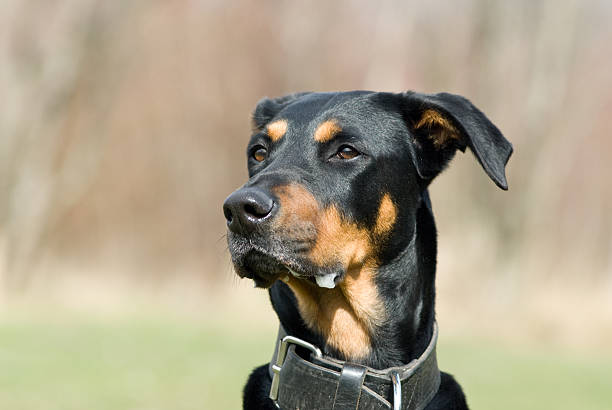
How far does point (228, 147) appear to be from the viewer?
2009 cm

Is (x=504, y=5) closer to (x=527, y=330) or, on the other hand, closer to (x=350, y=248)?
(x=527, y=330)

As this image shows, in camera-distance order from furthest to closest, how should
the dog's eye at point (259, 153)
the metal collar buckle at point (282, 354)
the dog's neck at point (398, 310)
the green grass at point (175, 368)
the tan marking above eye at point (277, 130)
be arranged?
the green grass at point (175, 368) → the dog's eye at point (259, 153) → the tan marking above eye at point (277, 130) → the dog's neck at point (398, 310) → the metal collar buckle at point (282, 354)

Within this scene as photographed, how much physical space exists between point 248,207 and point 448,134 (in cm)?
124

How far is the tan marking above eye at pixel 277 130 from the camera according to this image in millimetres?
3947

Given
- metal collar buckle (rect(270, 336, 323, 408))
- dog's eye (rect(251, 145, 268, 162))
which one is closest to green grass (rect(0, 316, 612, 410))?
dog's eye (rect(251, 145, 268, 162))

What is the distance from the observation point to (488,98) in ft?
58.0

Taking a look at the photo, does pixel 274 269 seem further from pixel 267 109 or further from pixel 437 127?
pixel 267 109

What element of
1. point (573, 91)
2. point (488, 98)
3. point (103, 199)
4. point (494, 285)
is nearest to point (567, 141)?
point (573, 91)

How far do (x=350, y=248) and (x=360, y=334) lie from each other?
1.27ft

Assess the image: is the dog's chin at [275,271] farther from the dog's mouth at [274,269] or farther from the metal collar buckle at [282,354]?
the metal collar buckle at [282,354]

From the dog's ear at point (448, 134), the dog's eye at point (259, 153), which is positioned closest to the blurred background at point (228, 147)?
the dog's eye at point (259, 153)

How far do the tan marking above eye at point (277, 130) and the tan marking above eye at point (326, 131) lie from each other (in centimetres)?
19

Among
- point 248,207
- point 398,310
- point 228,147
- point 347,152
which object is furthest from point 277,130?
point 228,147

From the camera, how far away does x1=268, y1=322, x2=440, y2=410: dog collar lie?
10.9ft
